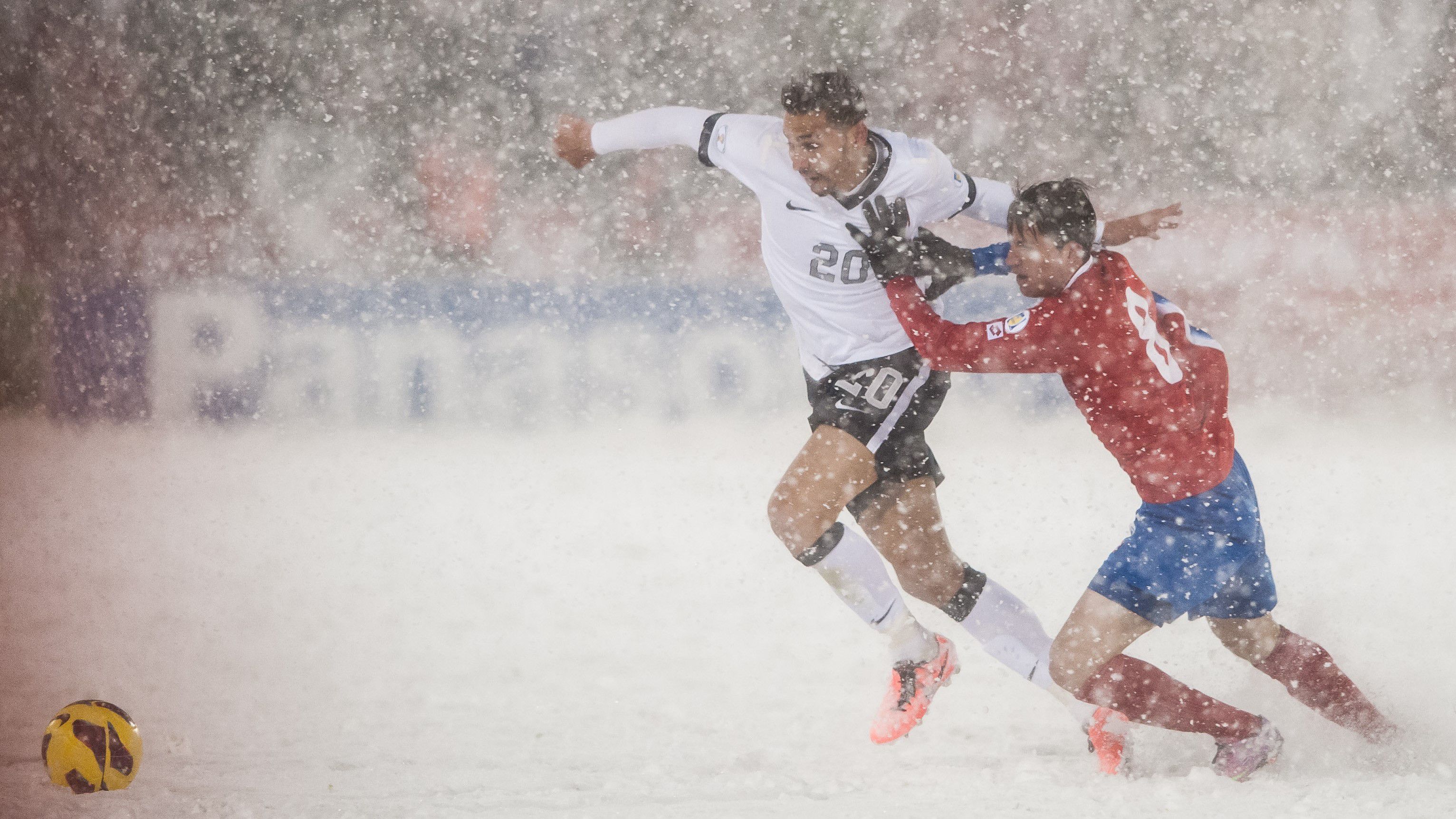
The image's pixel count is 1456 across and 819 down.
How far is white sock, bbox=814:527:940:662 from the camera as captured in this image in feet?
7.57

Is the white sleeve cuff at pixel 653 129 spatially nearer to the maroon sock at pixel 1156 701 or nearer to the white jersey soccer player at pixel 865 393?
the white jersey soccer player at pixel 865 393

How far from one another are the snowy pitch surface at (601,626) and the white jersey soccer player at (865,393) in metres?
0.28

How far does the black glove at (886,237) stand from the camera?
7.19 ft

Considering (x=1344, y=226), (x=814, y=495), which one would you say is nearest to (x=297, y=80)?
(x=814, y=495)

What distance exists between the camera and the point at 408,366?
502 cm

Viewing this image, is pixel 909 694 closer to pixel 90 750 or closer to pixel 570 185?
pixel 90 750

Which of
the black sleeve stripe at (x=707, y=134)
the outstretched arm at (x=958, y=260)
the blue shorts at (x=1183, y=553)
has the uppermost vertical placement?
the black sleeve stripe at (x=707, y=134)

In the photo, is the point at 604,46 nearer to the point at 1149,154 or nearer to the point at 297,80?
the point at 297,80

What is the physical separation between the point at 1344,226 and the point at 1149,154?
113 cm

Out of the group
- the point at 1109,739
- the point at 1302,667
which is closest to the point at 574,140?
the point at 1109,739

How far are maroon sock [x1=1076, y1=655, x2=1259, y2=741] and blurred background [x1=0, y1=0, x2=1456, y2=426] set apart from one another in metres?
2.97

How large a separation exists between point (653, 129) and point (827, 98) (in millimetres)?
476

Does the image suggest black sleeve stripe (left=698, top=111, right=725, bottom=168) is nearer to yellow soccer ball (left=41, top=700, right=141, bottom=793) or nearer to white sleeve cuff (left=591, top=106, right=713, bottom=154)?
white sleeve cuff (left=591, top=106, right=713, bottom=154)

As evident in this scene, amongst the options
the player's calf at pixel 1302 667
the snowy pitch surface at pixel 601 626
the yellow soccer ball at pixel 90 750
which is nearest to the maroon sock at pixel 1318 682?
the player's calf at pixel 1302 667
